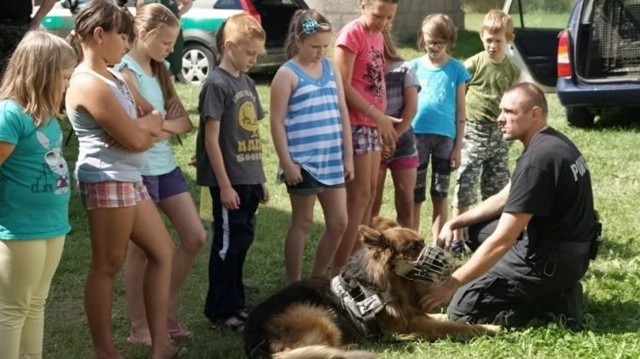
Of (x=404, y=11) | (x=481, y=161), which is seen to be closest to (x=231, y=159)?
(x=481, y=161)

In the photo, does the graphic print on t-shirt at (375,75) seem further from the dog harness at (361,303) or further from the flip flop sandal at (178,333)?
the flip flop sandal at (178,333)

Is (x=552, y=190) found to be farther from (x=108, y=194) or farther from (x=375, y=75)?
(x=108, y=194)

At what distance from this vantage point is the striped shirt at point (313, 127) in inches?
206

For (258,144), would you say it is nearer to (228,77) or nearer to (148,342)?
(228,77)

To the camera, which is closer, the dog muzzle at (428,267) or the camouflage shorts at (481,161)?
the dog muzzle at (428,267)

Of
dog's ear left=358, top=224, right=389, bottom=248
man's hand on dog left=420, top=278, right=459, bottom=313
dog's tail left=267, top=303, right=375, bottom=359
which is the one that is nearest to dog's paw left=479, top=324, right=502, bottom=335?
man's hand on dog left=420, top=278, right=459, bottom=313

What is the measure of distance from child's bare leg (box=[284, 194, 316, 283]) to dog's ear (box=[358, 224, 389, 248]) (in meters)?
0.58

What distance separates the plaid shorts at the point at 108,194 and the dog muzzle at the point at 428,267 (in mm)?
1504

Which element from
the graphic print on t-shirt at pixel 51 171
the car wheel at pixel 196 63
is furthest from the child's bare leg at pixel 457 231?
the car wheel at pixel 196 63

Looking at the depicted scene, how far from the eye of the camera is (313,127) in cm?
527

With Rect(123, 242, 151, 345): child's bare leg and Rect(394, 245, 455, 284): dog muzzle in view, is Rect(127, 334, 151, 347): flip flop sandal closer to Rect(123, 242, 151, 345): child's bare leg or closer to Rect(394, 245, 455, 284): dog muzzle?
Rect(123, 242, 151, 345): child's bare leg

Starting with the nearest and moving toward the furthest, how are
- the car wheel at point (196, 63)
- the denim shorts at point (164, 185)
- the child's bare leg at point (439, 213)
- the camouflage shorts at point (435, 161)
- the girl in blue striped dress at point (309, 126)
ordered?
the denim shorts at point (164, 185)
the girl in blue striped dress at point (309, 126)
the camouflage shorts at point (435, 161)
the child's bare leg at point (439, 213)
the car wheel at point (196, 63)

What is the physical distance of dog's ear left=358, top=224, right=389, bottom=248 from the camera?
4.81m

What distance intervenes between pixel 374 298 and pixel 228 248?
2.77 ft
